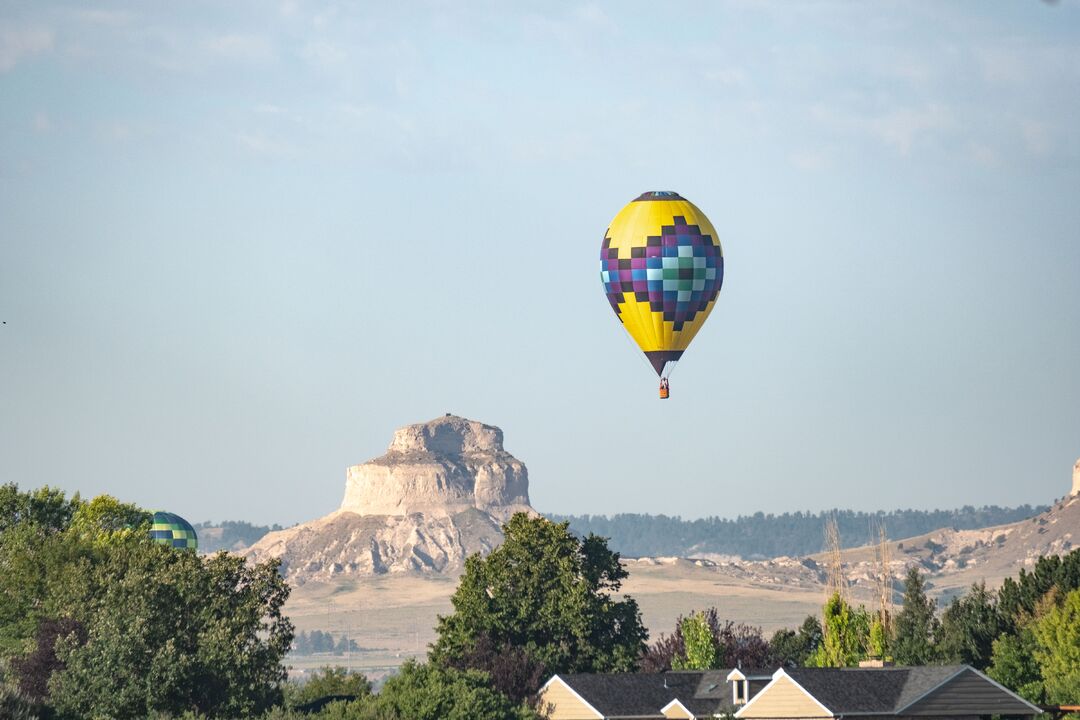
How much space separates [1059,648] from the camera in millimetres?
98062

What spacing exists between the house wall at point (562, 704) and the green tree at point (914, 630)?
25103 millimetres

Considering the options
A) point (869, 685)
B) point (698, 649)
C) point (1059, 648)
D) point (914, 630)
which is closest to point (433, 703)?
point (869, 685)

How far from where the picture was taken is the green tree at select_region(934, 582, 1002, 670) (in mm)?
105188

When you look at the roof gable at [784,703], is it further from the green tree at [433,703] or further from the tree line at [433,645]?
the tree line at [433,645]

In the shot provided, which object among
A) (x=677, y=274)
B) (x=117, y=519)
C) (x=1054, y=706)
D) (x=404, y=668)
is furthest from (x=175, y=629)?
(x=117, y=519)

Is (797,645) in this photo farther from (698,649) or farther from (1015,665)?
(1015,665)

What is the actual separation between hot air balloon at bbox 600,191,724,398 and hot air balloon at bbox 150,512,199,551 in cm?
8728

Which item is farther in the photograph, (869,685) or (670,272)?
(670,272)

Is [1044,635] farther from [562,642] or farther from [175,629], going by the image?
[175,629]

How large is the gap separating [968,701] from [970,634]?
24429 millimetres

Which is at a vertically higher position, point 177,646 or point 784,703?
point 177,646

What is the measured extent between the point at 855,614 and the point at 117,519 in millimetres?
51600

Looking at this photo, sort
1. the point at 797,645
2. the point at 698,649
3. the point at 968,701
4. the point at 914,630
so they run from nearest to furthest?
the point at 968,701 < the point at 698,649 < the point at 914,630 < the point at 797,645

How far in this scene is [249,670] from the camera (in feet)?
295
